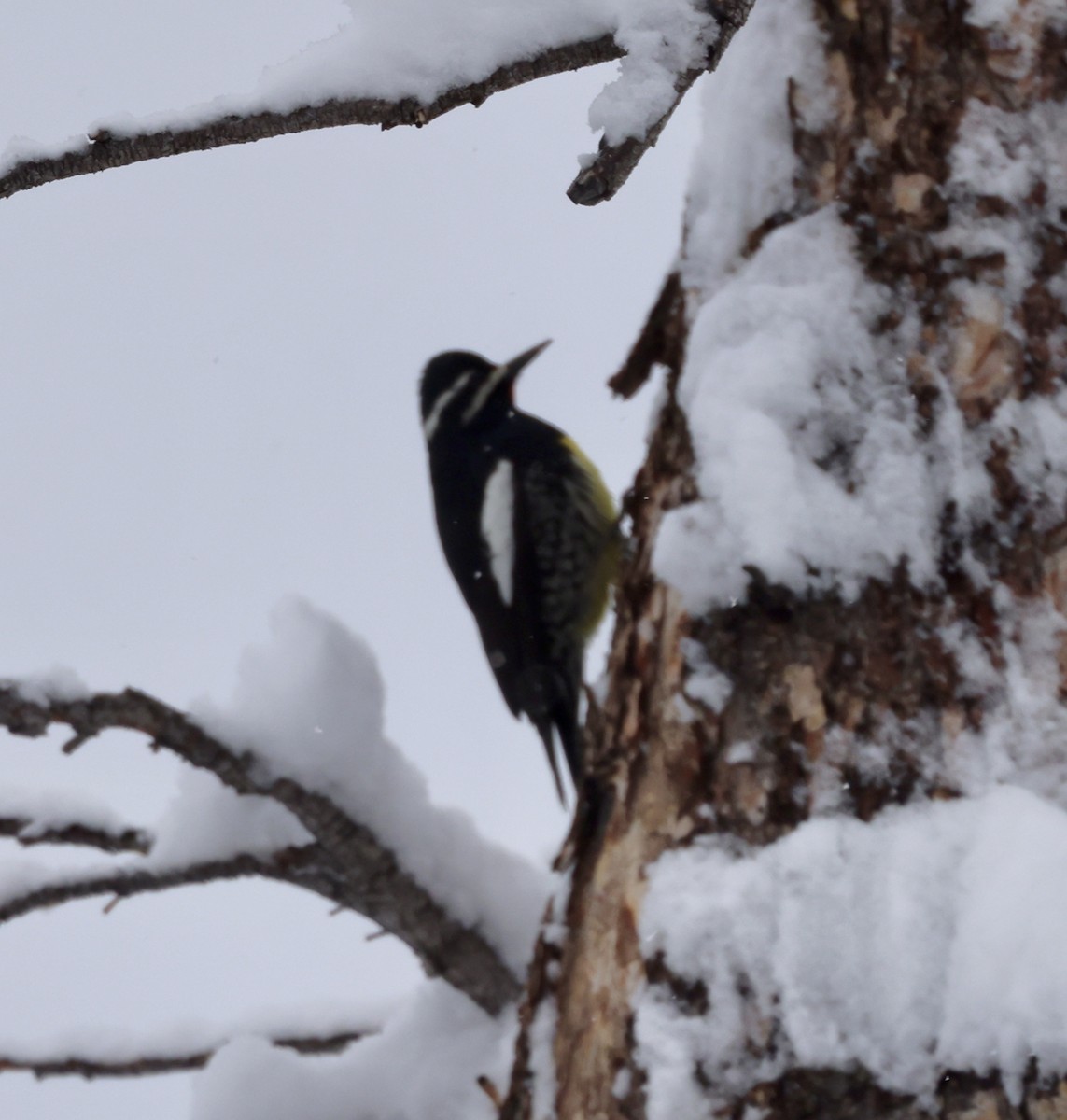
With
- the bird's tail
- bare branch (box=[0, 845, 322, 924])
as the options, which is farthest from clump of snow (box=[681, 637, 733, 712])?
the bird's tail

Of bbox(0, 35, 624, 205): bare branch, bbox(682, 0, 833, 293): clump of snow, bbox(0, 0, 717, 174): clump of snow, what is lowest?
bbox(0, 35, 624, 205): bare branch

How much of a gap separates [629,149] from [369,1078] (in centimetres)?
168

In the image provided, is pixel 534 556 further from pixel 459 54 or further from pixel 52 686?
pixel 459 54

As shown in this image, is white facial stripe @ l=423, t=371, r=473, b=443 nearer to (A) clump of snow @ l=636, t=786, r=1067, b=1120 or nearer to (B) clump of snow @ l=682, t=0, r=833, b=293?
(B) clump of snow @ l=682, t=0, r=833, b=293

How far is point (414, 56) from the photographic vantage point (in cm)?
125

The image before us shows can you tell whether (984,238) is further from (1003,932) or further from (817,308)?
(1003,932)

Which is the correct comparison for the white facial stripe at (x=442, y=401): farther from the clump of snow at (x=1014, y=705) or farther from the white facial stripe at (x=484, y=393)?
the clump of snow at (x=1014, y=705)

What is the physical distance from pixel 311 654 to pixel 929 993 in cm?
158

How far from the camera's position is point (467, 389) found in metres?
3.95

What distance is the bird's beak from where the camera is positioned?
385 cm

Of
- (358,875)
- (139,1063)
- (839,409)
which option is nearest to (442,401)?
(358,875)

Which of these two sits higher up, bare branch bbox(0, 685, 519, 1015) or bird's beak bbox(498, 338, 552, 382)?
bird's beak bbox(498, 338, 552, 382)

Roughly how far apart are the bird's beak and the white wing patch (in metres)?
0.34

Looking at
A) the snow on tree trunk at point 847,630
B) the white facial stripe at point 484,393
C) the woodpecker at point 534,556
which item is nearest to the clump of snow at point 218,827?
the snow on tree trunk at point 847,630
